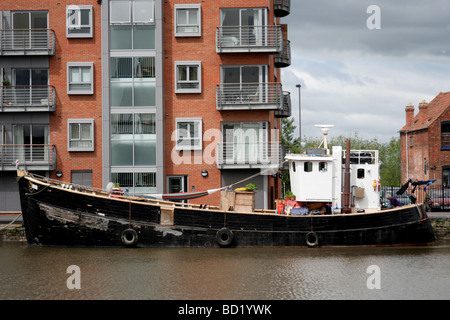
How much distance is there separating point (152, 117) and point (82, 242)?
1010cm

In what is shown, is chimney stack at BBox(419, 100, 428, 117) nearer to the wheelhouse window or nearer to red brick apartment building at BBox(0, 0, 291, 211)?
red brick apartment building at BBox(0, 0, 291, 211)

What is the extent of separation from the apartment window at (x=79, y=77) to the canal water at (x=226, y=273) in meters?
10.5

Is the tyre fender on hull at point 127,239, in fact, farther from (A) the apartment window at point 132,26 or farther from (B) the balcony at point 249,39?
(B) the balcony at point 249,39

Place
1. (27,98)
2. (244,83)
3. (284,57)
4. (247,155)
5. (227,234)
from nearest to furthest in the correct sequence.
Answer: (227,234), (247,155), (244,83), (27,98), (284,57)

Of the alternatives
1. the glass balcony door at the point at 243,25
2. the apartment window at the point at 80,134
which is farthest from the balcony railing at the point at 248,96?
the apartment window at the point at 80,134

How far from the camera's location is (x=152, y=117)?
37.1 metres

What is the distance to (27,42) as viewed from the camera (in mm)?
37344

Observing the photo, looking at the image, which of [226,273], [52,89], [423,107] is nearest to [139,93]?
[52,89]

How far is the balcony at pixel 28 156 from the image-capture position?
36.9 meters

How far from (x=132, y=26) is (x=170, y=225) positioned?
12.8 m

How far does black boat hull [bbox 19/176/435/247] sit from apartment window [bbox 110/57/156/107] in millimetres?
9412

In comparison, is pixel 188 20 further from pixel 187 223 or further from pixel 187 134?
pixel 187 223

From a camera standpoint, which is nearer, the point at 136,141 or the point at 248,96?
the point at 248,96
